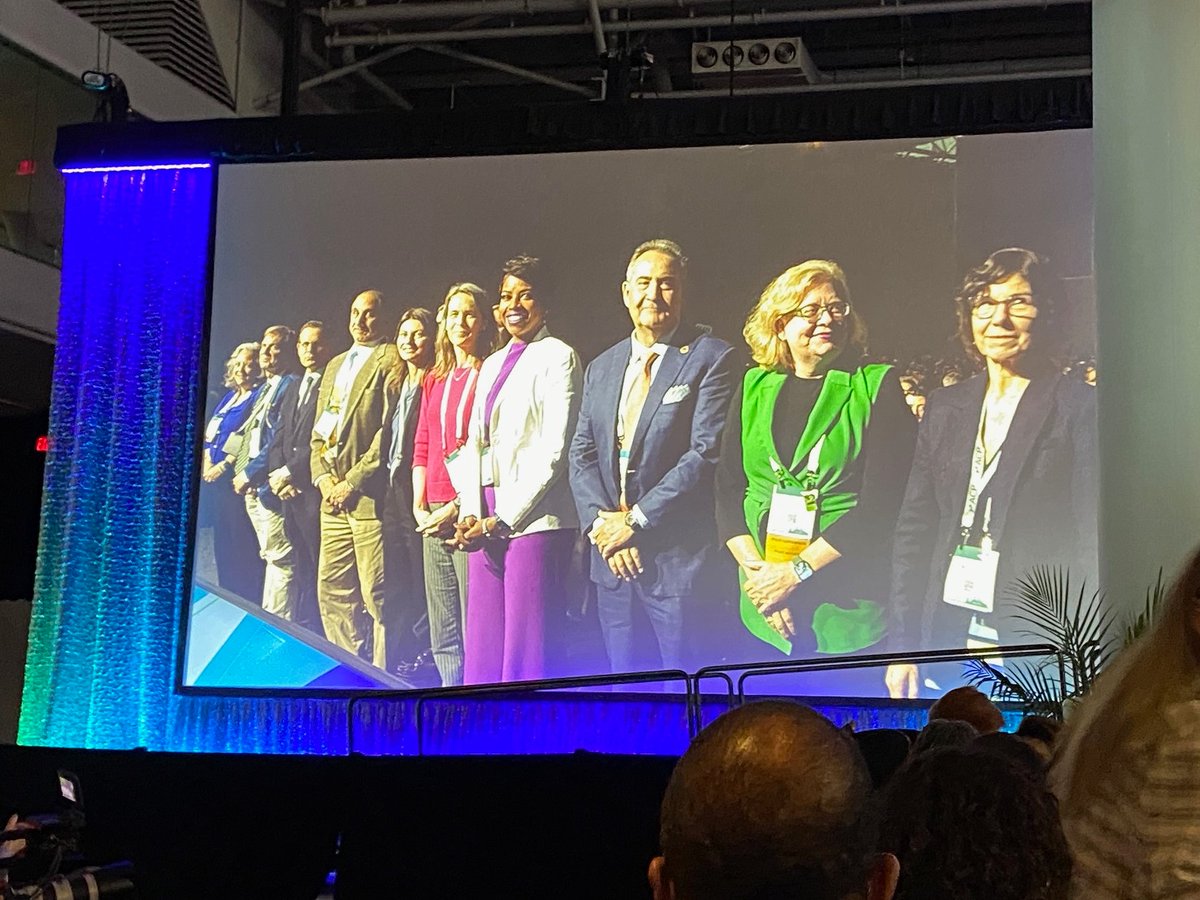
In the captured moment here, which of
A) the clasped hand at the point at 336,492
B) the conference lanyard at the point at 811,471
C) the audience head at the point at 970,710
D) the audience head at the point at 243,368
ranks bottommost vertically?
the audience head at the point at 970,710

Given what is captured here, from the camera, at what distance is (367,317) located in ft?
23.6

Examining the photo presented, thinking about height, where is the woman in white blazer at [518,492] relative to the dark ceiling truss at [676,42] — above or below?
below

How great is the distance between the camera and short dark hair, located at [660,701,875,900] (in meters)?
1.03

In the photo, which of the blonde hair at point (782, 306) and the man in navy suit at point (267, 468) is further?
the man in navy suit at point (267, 468)

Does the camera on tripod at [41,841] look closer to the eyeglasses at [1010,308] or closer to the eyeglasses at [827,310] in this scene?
the eyeglasses at [827,310]

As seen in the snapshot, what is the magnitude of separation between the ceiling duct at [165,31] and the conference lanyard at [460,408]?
3798 millimetres

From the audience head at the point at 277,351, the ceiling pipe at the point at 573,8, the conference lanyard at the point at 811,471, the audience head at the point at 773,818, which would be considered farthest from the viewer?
the ceiling pipe at the point at 573,8

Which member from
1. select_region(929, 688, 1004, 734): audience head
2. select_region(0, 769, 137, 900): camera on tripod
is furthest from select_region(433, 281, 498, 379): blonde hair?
select_region(0, 769, 137, 900): camera on tripod

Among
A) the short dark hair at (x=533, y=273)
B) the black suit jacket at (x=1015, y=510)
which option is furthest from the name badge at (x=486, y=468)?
the black suit jacket at (x=1015, y=510)

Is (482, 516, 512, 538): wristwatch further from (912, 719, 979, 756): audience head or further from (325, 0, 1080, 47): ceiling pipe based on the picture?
(912, 719, 979, 756): audience head

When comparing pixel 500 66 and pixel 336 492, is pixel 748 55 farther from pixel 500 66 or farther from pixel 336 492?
pixel 336 492

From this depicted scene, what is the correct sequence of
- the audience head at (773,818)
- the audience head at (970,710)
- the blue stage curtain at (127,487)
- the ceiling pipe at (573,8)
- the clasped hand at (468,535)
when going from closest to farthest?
the audience head at (773,818) < the audience head at (970,710) < the clasped hand at (468,535) < the blue stage curtain at (127,487) < the ceiling pipe at (573,8)

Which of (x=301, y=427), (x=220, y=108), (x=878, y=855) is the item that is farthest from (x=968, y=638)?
(x=220, y=108)

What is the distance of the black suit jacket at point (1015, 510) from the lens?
20.5 ft
